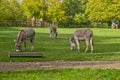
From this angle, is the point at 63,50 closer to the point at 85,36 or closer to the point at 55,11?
the point at 85,36

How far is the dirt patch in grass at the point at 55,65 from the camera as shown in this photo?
1634 cm

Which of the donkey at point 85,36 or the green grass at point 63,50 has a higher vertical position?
the donkey at point 85,36

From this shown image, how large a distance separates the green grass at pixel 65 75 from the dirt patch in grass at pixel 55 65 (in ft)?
4.27

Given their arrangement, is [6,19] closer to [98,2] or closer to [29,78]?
[98,2]

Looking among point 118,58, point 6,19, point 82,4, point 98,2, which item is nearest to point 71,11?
point 82,4

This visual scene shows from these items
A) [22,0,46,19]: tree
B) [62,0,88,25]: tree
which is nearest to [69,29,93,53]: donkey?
[22,0,46,19]: tree

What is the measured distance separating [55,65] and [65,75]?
3.04 meters

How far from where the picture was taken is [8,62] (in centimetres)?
1808

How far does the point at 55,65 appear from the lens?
1711cm

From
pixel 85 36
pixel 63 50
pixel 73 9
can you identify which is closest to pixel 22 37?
pixel 63 50

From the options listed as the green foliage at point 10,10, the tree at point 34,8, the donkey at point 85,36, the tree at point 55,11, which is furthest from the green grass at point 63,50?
the tree at point 34,8

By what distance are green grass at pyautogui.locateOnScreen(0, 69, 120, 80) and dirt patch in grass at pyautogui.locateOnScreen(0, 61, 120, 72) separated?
1.30 m

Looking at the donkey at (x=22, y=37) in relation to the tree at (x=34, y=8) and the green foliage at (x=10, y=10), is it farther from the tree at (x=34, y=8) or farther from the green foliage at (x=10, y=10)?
the tree at (x=34, y=8)

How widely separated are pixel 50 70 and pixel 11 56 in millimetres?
5276
